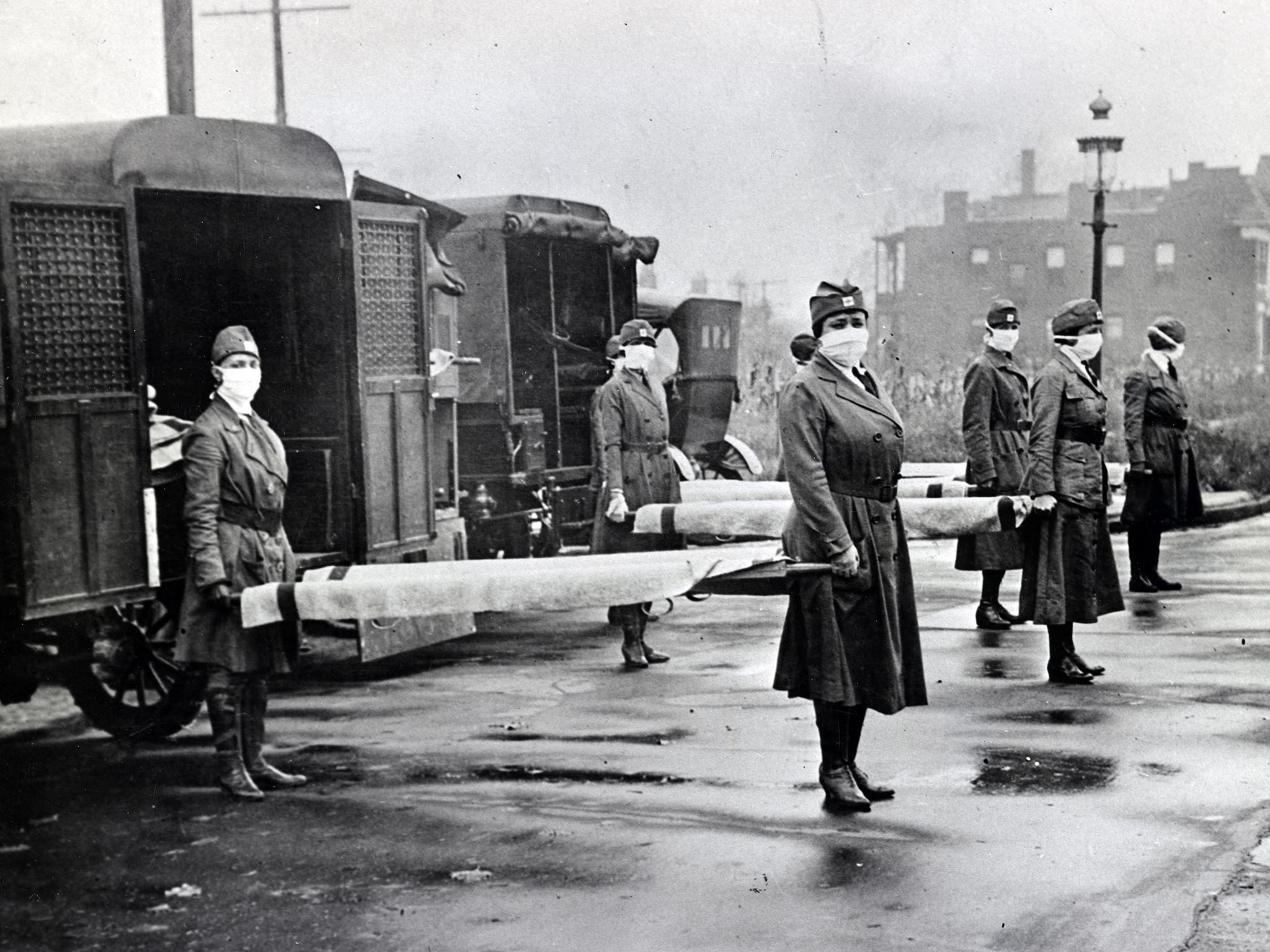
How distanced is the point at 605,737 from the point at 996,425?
4207 millimetres

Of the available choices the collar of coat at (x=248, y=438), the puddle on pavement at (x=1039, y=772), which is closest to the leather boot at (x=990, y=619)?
the puddle on pavement at (x=1039, y=772)

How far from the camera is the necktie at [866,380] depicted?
6469 millimetres

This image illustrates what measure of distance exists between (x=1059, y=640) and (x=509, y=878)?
4.50 meters

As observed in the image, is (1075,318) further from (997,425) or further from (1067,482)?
(997,425)

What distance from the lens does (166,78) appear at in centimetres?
1580

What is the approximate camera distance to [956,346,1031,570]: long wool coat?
10328mm

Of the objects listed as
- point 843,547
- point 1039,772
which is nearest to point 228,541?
point 843,547

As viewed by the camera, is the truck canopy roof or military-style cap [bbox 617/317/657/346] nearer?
the truck canopy roof

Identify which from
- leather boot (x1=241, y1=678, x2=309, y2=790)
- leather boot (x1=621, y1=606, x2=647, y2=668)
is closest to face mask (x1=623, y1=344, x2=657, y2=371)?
leather boot (x1=621, y1=606, x2=647, y2=668)

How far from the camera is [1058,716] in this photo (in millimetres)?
7848

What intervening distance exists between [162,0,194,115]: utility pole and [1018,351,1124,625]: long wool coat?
393 inches

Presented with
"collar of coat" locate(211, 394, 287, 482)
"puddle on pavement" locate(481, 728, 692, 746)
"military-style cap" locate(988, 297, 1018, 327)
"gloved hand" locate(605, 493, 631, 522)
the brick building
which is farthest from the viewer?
the brick building

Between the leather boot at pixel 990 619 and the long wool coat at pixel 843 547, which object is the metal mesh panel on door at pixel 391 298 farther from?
the leather boot at pixel 990 619

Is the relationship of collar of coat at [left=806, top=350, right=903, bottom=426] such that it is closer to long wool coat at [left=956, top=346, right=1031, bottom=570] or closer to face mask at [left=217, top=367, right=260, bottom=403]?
face mask at [left=217, top=367, right=260, bottom=403]
